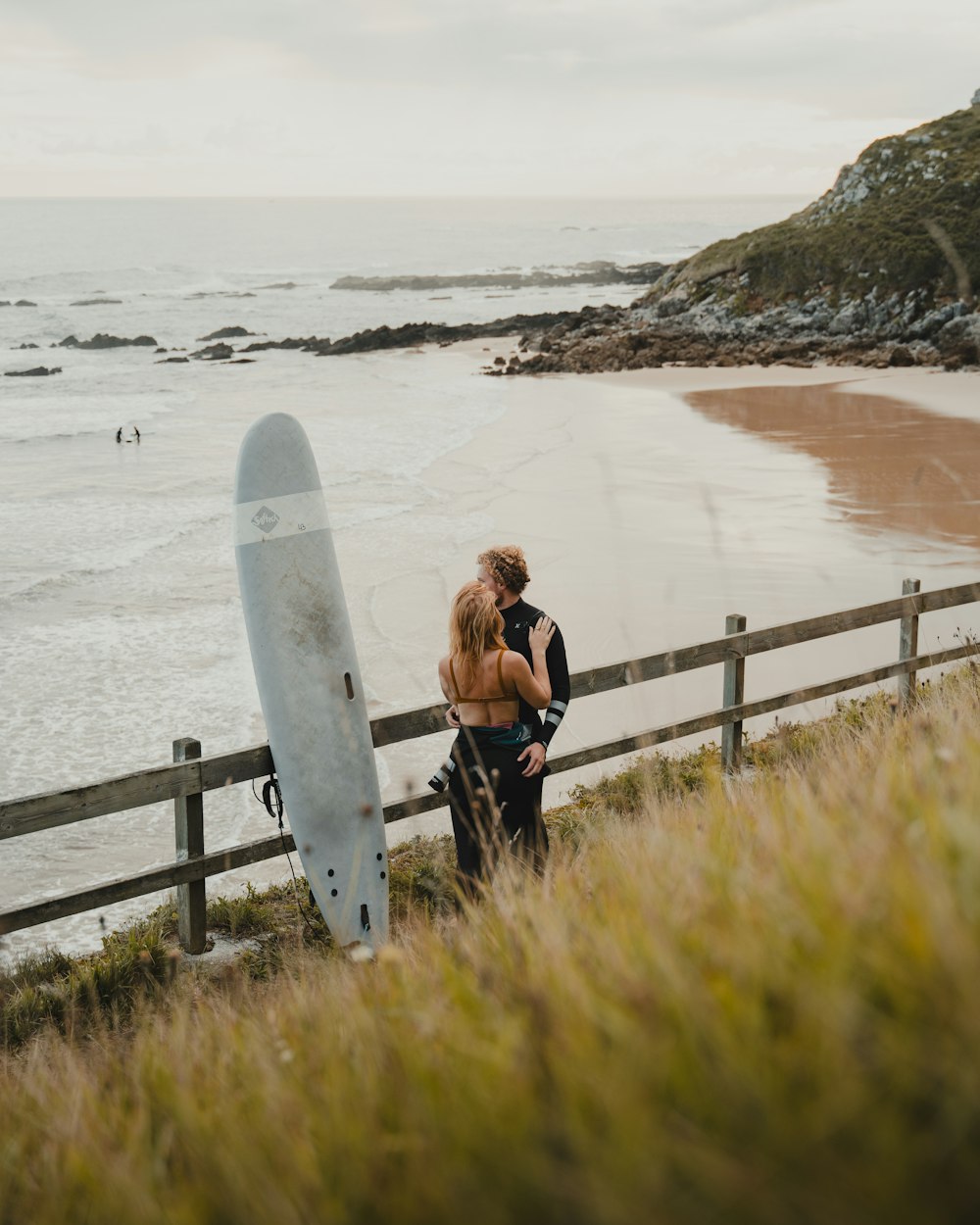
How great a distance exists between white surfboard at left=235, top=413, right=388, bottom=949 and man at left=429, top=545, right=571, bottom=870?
70 centimetres

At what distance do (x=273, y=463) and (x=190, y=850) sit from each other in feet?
7.17

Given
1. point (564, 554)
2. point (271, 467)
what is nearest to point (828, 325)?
point (564, 554)

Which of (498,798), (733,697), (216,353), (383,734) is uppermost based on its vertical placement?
(216,353)

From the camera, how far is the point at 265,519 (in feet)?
19.5

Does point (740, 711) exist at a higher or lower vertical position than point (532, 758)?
lower

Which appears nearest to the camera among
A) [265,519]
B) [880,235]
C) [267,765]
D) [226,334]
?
[267,765]

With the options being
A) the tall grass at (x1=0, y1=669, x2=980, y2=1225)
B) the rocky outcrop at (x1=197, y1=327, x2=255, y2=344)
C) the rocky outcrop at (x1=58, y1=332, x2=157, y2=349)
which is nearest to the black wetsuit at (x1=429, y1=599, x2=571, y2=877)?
the tall grass at (x1=0, y1=669, x2=980, y2=1225)

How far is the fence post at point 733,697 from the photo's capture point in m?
6.38

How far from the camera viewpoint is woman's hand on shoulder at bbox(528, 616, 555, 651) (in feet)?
15.9

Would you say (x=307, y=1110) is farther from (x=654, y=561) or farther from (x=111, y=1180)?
(x=654, y=561)

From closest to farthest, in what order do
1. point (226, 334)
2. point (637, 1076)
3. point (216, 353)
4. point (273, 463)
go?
point (637, 1076) < point (273, 463) < point (216, 353) < point (226, 334)

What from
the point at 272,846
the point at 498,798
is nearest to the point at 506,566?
the point at 498,798

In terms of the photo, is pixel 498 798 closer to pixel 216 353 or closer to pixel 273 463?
pixel 273 463

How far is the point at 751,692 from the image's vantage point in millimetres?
9289
